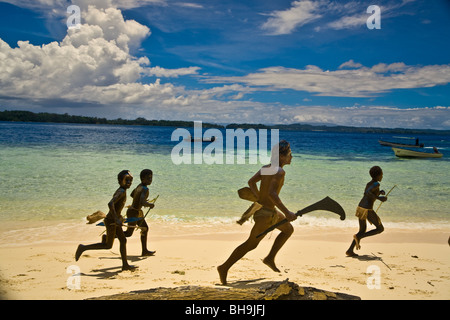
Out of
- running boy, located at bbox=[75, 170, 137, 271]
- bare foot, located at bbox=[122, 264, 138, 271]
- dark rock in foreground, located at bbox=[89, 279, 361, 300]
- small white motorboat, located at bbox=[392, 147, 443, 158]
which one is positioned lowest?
bare foot, located at bbox=[122, 264, 138, 271]

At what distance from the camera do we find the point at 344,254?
6.93 m

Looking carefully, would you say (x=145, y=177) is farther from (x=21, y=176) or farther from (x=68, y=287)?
(x=21, y=176)

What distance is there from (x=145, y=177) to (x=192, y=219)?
14.2ft

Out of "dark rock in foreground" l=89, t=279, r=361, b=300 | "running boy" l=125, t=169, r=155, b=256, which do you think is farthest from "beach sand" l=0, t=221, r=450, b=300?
"dark rock in foreground" l=89, t=279, r=361, b=300

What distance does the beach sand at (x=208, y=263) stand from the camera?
4832mm

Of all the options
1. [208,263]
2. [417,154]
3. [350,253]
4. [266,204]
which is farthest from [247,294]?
[417,154]

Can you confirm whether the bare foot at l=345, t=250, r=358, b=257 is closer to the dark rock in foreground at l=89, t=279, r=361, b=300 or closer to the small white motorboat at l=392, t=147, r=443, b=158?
the dark rock in foreground at l=89, t=279, r=361, b=300

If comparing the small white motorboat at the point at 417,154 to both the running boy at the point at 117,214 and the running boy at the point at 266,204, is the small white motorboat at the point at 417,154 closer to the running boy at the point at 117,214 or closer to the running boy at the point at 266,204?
the running boy at the point at 266,204

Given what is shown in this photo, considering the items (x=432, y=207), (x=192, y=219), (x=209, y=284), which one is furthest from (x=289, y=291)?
(x=432, y=207)

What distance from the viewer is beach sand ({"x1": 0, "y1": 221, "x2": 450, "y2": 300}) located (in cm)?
483

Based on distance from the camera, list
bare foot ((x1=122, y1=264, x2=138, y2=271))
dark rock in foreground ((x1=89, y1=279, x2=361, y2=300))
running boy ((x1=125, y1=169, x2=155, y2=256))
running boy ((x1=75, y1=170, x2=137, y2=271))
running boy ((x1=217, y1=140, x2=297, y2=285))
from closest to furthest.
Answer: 1. dark rock in foreground ((x1=89, y1=279, x2=361, y2=300))
2. running boy ((x1=217, y1=140, x2=297, y2=285))
3. running boy ((x1=75, y1=170, x2=137, y2=271))
4. bare foot ((x1=122, y1=264, x2=138, y2=271))
5. running boy ((x1=125, y1=169, x2=155, y2=256))

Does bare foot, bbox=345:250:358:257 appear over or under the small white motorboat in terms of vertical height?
under

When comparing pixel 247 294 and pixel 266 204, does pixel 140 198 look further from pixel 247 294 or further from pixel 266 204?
pixel 247 294

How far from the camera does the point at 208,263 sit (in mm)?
6242
